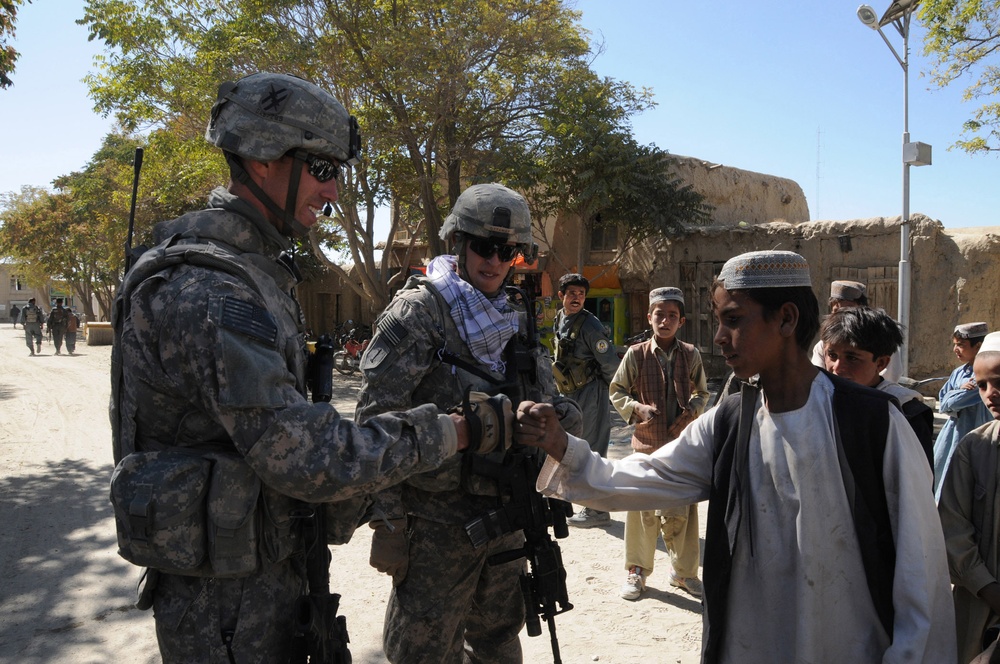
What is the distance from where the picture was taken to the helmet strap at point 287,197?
2.08m

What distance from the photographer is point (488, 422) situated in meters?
2.11

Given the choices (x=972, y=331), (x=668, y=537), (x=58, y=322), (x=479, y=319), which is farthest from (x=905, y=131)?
(x=58, y=322)

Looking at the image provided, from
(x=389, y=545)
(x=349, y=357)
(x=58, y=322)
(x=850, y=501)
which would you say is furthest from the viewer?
(x=58, y=322)

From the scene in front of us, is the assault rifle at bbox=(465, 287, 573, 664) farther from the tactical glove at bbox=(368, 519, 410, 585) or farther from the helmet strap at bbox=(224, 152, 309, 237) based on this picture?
the helmet strap at bbox=(224, 152, 309, 237)

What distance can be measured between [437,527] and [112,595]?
9.98ft

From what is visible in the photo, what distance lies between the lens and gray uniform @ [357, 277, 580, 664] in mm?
2633

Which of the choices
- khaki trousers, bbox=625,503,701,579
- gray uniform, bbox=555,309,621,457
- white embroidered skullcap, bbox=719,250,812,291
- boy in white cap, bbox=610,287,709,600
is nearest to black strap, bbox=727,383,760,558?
white embroidered skullcap, bbox=719,250,812,291

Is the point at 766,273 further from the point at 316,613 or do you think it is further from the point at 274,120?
the point at 316,613

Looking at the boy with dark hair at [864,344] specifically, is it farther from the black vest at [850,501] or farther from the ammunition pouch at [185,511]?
the ammunition pouch at [185,511]

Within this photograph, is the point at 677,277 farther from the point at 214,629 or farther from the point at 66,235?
the point at 66,235

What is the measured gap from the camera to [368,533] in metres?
5.79

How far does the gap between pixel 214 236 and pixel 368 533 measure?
14.0ft

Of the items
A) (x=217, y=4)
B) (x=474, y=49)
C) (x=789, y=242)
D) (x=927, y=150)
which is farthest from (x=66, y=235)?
(x=927, y=150)

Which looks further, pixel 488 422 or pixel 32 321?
pixel 32 321
